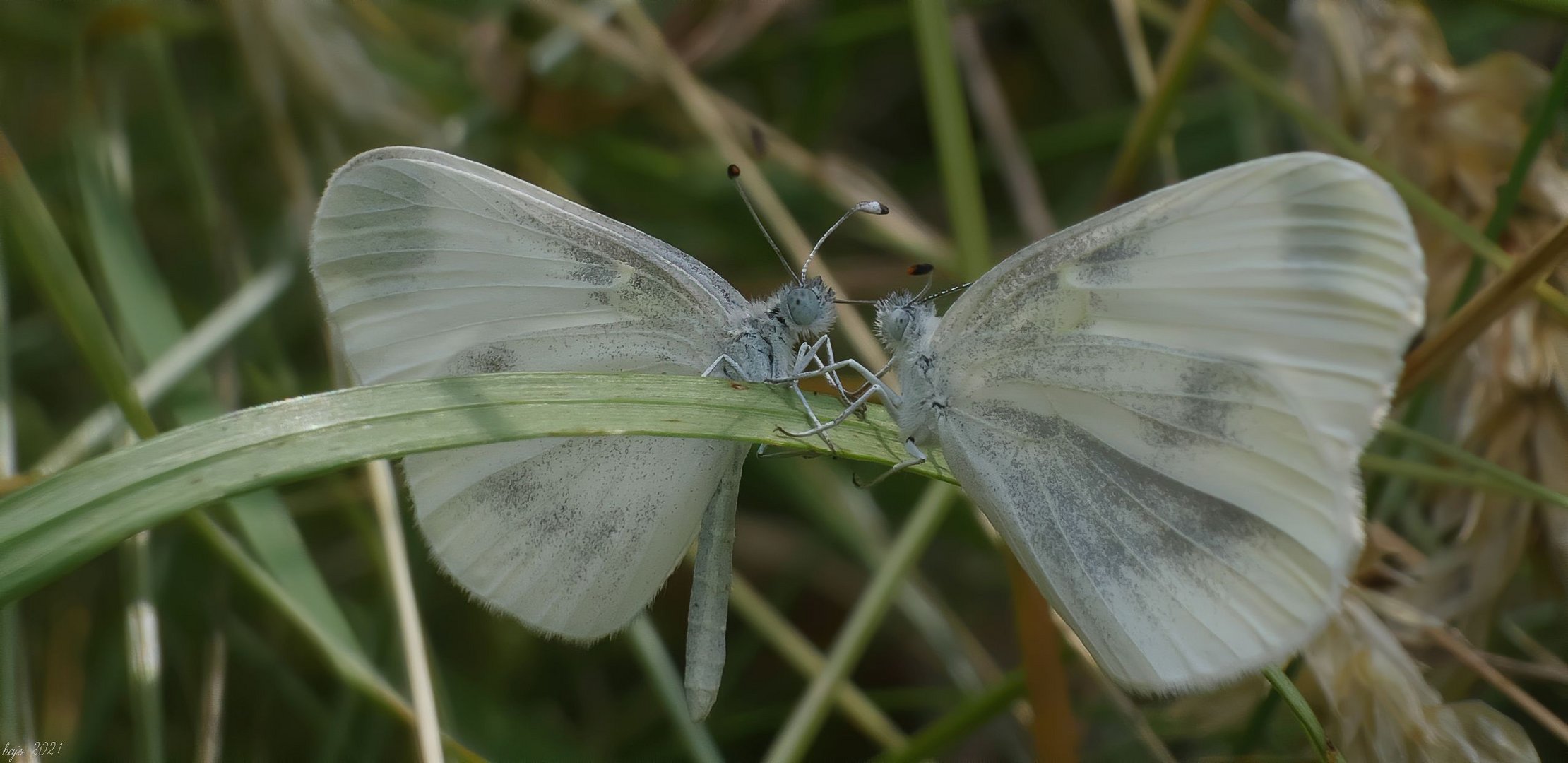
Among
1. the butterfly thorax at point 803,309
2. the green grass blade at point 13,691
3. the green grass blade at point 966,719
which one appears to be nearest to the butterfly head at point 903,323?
the butterfly thorax at point 803,309

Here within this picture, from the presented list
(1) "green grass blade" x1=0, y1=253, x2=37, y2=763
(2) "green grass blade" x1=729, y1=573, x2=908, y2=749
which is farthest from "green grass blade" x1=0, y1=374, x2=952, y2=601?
(2) "green grass blade" x1=729, y1=573, x2=908, y2=749

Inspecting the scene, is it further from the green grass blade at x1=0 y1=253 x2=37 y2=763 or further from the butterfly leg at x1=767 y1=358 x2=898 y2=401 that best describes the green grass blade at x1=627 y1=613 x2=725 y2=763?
the green grass blade at x1=0 y1=253 x2=37 y2=763

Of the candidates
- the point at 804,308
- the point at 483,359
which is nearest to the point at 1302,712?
the point at 804,308

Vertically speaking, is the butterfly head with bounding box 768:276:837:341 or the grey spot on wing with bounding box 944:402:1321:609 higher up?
the butterfly head with bounding box 768:276:837:341

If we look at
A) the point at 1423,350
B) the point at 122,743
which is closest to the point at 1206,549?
the point at 1423,350

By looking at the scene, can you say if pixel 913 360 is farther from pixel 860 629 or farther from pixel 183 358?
pixel 183 358

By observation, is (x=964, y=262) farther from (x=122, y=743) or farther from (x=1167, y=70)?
(x=122, y=743)

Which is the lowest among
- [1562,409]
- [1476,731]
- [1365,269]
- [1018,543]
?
[1476,731]
